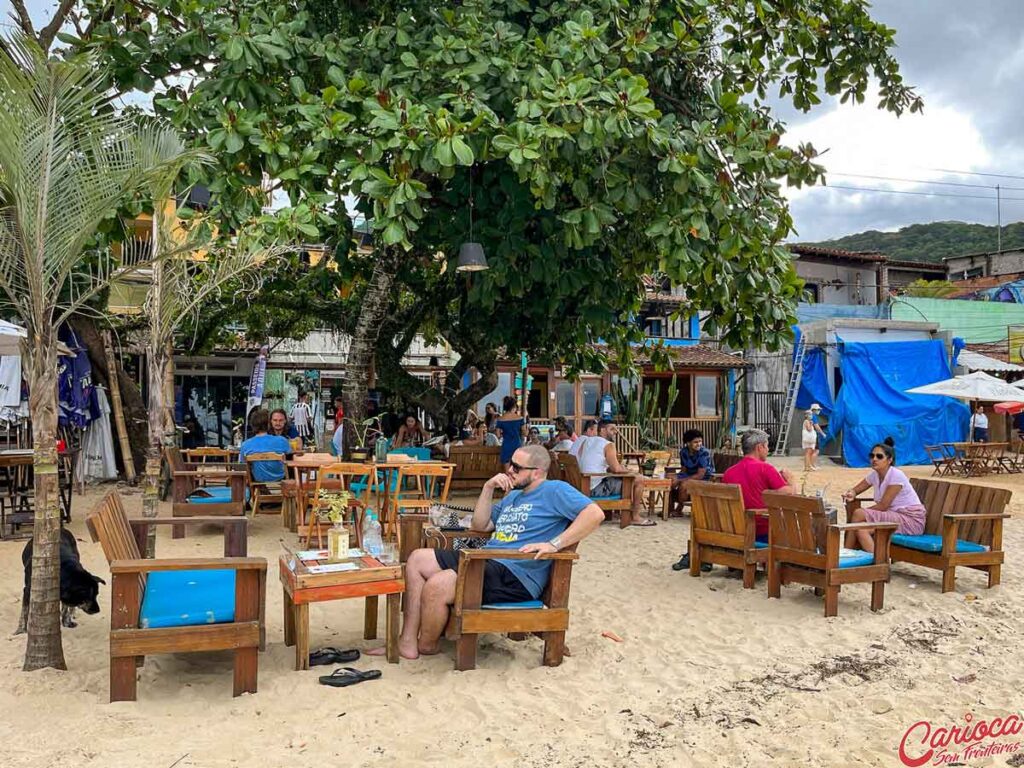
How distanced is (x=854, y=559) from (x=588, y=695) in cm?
246

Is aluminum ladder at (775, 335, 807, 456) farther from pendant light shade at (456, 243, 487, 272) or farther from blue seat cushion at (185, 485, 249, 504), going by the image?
blue seat cushion at (185, 485, 249, 504)

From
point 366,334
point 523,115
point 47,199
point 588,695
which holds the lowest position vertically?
point 588,695

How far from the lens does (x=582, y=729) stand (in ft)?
11.5

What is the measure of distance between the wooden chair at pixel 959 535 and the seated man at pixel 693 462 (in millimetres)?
3176

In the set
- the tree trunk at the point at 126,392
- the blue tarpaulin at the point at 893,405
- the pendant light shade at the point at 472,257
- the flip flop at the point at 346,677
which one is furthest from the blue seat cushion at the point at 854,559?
the blue tarpaulin at the point at 893,405

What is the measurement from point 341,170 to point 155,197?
1.85 metres

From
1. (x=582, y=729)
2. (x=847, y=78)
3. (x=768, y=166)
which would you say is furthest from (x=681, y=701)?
(x=847, y=78)

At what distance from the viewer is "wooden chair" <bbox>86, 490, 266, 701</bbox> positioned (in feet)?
11.7

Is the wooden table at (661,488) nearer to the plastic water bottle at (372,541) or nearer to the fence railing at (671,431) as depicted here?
Result: the plastic water bottle at (372,541)

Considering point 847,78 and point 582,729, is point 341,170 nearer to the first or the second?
point 582,729

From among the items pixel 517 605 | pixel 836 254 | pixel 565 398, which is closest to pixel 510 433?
pixel 517 605

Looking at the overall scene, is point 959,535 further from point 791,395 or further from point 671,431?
point 671,431

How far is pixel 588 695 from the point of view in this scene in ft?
12.8

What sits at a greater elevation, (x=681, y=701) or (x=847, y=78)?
(x=847, y=78)
